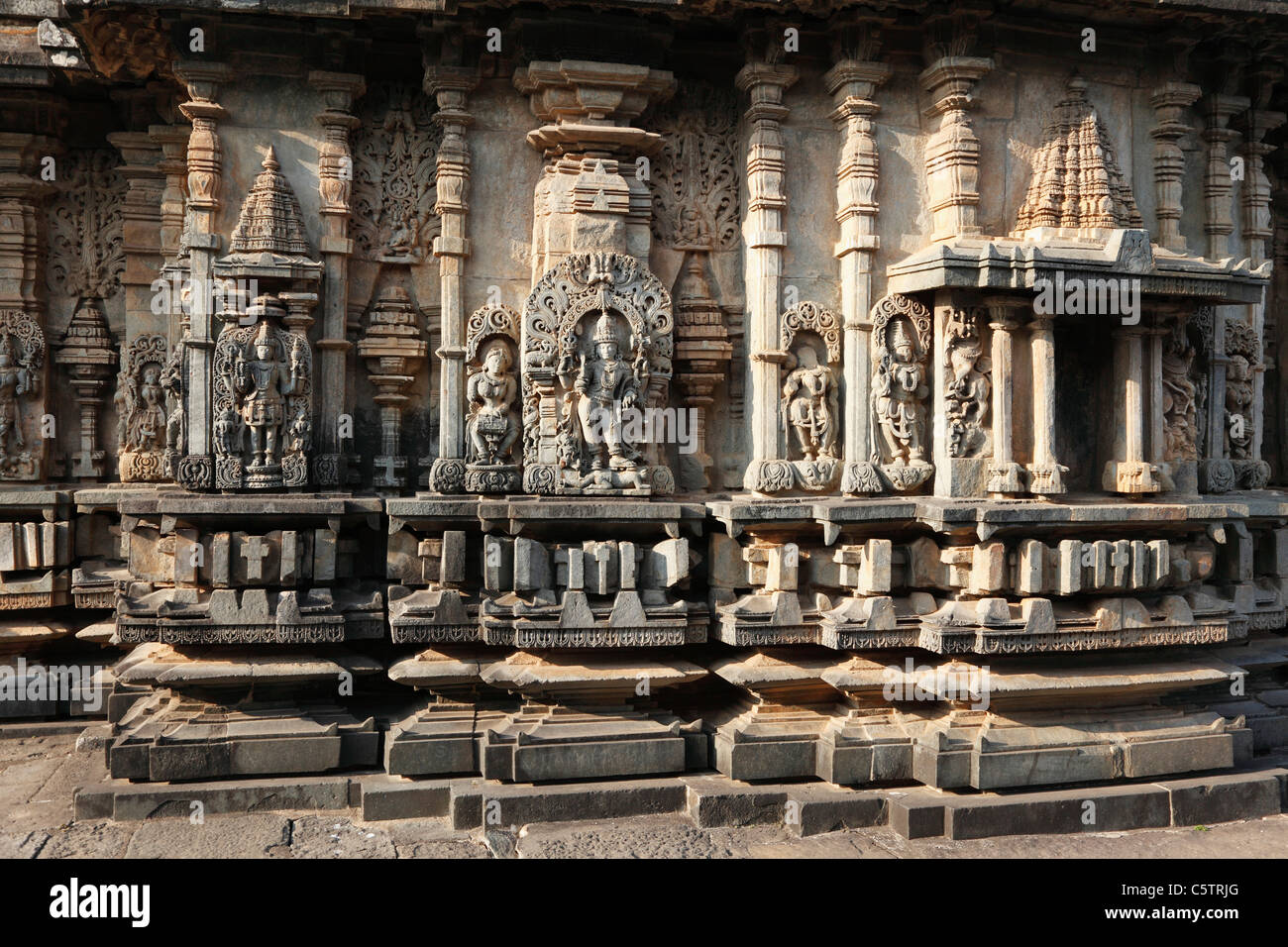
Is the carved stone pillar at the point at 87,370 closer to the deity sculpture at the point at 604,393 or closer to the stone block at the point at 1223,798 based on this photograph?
the deity sculpture at the point at 604,393

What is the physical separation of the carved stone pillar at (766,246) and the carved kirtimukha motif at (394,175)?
251cm

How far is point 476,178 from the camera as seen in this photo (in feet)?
26.0

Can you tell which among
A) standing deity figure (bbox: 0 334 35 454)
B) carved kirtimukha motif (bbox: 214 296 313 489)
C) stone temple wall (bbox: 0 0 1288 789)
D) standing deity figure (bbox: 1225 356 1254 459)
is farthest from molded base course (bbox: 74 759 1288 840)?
standing deity figure (bbox: 0 334 35 454)


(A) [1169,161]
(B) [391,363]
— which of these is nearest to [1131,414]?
(A) [1169,161]

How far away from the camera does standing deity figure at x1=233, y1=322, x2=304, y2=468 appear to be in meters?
7.39

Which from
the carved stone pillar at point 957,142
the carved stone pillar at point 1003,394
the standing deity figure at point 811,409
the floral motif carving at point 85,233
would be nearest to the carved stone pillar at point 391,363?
the standing deity figure at point 811,409

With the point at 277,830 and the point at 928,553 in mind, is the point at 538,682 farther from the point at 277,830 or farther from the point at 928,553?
the point at 928,553

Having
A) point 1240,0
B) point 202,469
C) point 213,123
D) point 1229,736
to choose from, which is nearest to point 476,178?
point 213,123

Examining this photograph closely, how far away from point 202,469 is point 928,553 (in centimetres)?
536

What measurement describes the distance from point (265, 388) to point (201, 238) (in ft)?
4.09

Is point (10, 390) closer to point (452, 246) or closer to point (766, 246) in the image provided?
point (452, 246)

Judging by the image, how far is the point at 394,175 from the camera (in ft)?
26.6

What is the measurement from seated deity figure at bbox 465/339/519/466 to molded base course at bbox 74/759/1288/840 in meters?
2.40

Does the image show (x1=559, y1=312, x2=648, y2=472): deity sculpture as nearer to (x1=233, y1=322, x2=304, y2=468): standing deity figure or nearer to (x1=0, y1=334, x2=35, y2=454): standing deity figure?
(x1=233, y1=322, x2=304, y2=468): standing deity figure
